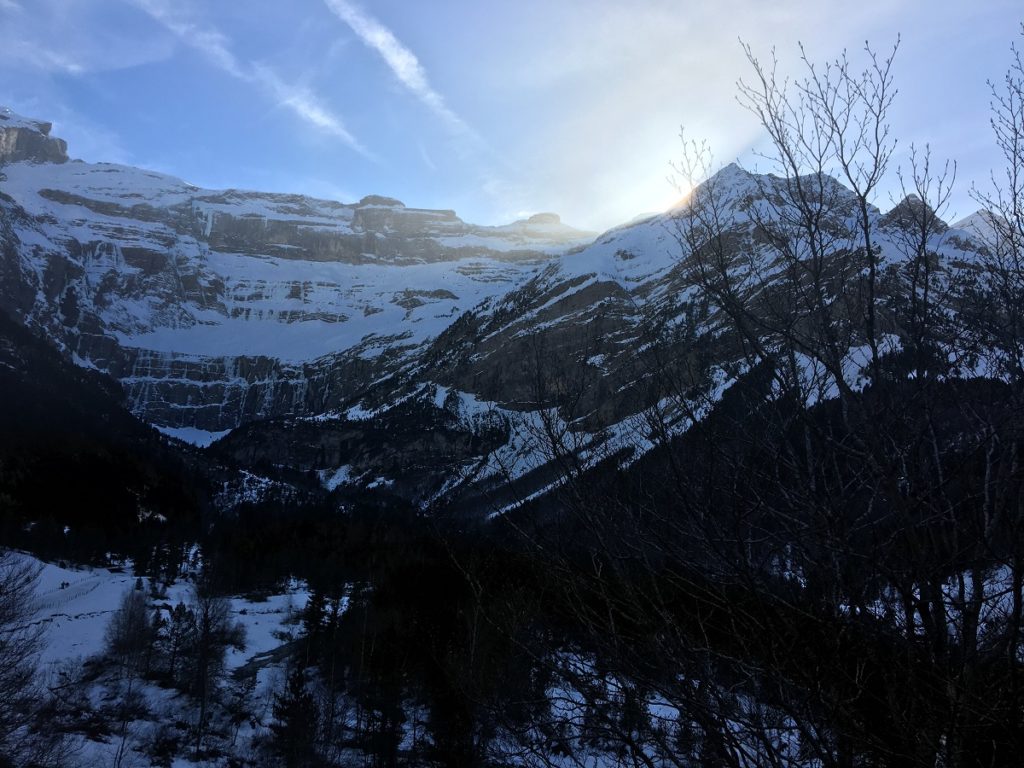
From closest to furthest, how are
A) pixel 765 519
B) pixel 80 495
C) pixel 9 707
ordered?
pixel 765 519
pixel 9 707
pixel 80 495

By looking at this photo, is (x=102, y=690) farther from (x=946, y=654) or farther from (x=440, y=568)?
(x=946, y=654)

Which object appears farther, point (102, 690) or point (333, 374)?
point (333, 374)

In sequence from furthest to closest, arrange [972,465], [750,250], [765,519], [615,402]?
1. [615,402]
2. [750,250]
3. [765,519]
4. [972,465]

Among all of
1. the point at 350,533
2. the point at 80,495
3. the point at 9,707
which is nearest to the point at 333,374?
the point at 80,495

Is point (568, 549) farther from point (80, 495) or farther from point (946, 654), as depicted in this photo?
point (80, 495)

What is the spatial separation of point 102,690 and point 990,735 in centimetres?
→ 3415

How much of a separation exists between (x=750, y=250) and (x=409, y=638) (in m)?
23.2

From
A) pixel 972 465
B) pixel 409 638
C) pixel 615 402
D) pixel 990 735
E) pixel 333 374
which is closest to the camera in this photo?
pixel 990 735

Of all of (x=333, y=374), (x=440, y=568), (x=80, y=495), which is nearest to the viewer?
(x=440, y=568)

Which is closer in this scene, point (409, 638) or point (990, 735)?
point (990, 735)

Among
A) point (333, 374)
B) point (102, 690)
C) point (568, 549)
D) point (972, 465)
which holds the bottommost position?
point (102, 690)

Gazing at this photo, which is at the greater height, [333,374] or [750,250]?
[333,374]

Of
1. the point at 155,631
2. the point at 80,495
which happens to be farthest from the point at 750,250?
the point at 80,495

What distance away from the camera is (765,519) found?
332 cm
